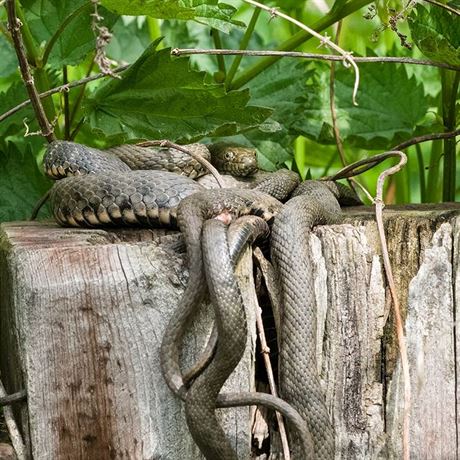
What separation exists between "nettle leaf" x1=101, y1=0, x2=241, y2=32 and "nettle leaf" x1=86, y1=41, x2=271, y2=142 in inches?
9.0

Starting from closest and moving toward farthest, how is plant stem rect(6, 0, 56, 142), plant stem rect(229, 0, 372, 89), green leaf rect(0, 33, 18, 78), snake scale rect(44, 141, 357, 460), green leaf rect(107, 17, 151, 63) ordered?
snake scale rect(44, 141, 357, 460), plant stem rect(6, 0, 56, 142), plant stem rect(229, 0, 372, 89), green leaf rect(0, 33, 18, 78), green leaf rect(107, 17, 151, 63)

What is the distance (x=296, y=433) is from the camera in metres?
2.99

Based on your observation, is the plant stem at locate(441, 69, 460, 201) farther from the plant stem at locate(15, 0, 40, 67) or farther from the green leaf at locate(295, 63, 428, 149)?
the plant stem at locate(15, 0, 40, 67)

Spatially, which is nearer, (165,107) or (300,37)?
(165,107)

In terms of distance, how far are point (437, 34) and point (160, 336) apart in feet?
5.55

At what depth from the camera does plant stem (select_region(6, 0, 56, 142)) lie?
357 cm

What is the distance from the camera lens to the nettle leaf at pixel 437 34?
3.67 m

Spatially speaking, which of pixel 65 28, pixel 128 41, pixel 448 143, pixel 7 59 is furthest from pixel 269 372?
pixel 128 41

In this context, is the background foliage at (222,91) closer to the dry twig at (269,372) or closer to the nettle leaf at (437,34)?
the nettle leaf at (437,34)

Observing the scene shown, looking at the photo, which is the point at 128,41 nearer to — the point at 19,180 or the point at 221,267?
the point at 19,180

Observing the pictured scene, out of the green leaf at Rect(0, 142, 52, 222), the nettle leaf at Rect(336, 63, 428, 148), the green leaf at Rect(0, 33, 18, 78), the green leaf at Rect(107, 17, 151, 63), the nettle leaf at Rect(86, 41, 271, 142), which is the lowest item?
the green leaf at Rect(0, 142, 52, 222)

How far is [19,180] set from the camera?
4.62 metres

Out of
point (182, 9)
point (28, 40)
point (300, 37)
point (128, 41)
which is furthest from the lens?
point (128, 41)

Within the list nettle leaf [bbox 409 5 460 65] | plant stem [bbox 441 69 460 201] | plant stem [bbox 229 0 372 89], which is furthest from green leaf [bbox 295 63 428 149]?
nettle leaf [bbox 409 5 460 65]
